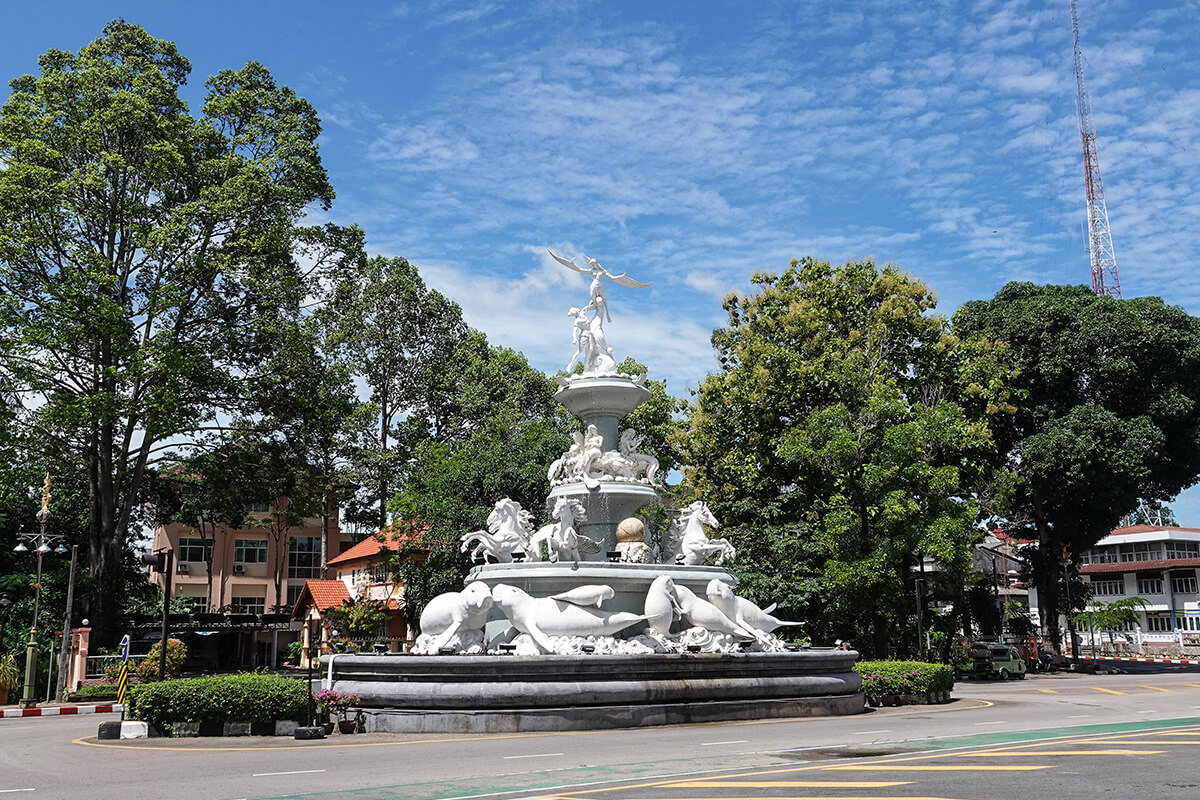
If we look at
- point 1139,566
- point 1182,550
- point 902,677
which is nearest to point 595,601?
point 902,677

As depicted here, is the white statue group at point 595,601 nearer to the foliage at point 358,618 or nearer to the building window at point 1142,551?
the foliage at point 358,618

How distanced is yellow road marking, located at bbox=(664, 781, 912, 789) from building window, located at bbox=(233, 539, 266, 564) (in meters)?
58.5

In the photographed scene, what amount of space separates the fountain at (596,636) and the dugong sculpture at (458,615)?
0.02m

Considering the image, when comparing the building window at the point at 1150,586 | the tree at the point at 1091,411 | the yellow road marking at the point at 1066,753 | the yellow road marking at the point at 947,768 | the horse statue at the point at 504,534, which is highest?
the tree at the point at 1091,411

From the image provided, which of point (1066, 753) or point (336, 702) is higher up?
point (336, 702)

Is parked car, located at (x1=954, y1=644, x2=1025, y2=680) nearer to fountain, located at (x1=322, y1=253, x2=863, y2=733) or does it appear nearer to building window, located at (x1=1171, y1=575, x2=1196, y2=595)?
fountain, located at (x1=322, y1=253, x2=863, y2=733)

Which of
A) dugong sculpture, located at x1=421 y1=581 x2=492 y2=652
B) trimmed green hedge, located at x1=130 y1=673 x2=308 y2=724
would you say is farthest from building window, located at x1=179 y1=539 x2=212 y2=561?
trimmed green hedge, located at x1=130 y1=673 x2=308 y2=724

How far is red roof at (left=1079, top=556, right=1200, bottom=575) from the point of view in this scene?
67231 mm

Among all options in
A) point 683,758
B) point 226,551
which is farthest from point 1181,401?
point 226,551

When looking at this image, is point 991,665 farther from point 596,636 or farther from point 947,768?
point 947,768

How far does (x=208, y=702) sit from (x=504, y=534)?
6727mm

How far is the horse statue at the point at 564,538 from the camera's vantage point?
19141mm

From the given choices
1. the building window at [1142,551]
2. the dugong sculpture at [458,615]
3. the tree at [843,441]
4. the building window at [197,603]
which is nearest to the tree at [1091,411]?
the tree at [843,441]

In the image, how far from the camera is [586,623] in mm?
17156
